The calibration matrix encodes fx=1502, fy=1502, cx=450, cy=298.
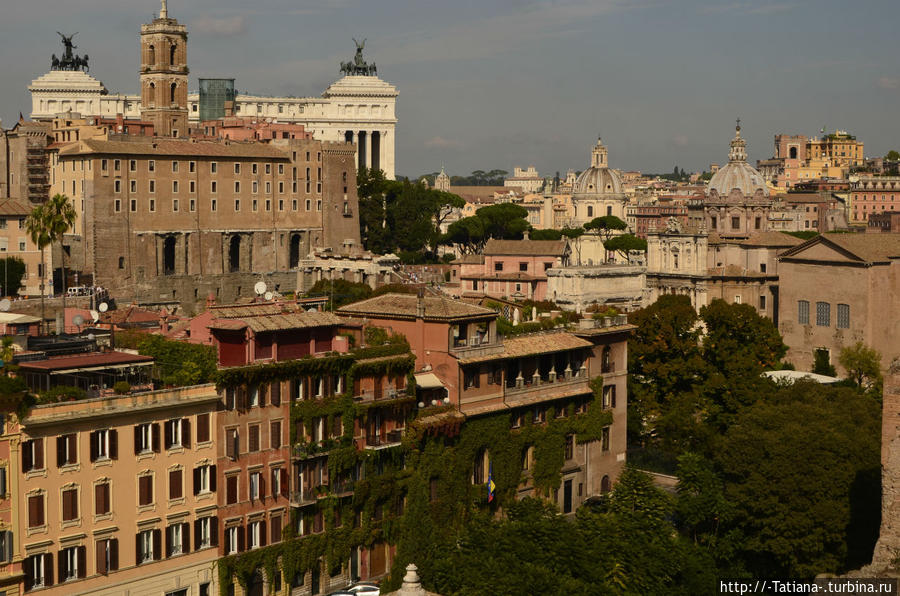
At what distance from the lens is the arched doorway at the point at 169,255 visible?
99.4 meters

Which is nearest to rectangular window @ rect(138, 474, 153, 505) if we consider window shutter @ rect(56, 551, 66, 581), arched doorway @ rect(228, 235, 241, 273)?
window shutter @ rect(56, 551, 66, 581)

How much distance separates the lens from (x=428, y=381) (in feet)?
152

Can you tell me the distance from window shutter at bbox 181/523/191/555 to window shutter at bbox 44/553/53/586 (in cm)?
401

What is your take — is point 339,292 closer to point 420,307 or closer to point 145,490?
point 420,307

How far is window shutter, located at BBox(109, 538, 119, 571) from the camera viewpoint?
38.2 m

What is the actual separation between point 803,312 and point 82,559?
165 ft

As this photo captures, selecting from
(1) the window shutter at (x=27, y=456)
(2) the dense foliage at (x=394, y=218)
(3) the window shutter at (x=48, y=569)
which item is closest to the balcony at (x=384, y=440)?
(3) the window shutter at (x=48, y=569)

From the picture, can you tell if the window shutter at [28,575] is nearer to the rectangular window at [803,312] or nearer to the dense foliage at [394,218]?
the rectangular window at [803,312]

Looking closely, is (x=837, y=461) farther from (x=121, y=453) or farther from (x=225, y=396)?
(x=121, y=453)

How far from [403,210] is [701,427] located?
65.5m

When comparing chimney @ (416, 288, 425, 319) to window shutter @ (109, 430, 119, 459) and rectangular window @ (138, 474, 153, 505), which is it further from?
window shutter @ (109, 430, 119, 459)

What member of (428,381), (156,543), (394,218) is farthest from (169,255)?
(156,543)

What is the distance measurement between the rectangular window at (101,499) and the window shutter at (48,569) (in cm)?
164

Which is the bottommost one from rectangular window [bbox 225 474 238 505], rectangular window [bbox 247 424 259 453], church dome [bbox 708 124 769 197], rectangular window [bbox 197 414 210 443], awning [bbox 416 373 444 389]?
rectangular window [bbox 225 474 238 505]
